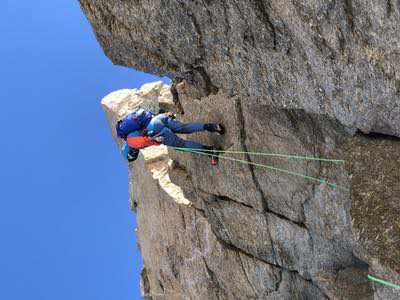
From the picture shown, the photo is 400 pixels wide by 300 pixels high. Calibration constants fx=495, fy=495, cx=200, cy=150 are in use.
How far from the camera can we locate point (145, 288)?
806 inches

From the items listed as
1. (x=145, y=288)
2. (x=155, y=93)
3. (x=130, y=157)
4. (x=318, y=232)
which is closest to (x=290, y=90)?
(x=318, y=232)

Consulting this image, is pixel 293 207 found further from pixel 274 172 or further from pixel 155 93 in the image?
pixel 155 93

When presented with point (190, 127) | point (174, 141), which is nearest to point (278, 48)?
point (190, 127)

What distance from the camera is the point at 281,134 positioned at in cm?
967

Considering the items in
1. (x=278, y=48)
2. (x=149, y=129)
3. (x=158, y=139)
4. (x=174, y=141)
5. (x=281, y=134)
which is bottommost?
(x=174, y=141)

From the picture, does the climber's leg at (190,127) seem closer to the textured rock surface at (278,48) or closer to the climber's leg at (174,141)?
the climber's leg at (174,141)

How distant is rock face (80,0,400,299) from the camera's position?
6.75 metres

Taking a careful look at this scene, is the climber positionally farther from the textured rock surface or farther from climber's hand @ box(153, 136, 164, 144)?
the textured rock surface

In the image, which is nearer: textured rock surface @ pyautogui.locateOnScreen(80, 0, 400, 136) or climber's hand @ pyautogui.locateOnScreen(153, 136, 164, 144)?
textured rock surface @ pyautogui.locateOnScreen(80, 0, 400, 136)

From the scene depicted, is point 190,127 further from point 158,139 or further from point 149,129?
point 149,129

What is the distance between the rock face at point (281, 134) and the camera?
675 cm

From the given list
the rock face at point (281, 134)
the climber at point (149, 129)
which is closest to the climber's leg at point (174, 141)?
the climber at point (149, 129)

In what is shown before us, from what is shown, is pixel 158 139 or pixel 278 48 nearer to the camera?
pixel 278 48

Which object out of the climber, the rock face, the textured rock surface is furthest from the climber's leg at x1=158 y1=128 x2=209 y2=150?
the textured rock surface
